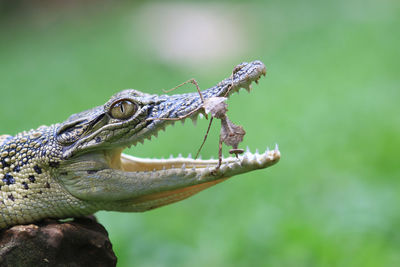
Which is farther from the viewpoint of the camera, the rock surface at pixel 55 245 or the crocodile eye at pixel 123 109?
the crocodile eye at pixel 123 109

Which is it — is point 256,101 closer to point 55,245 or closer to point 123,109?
point 123,109

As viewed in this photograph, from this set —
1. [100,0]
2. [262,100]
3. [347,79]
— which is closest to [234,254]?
[262,100]

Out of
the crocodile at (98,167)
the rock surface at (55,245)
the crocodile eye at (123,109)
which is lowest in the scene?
the rock surface at (55,245)

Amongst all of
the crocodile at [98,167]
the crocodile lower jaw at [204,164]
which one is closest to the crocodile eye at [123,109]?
the crocodile at [98,167]

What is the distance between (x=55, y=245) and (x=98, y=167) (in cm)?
44

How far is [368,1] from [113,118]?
12.3 meters

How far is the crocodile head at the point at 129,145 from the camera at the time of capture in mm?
2438

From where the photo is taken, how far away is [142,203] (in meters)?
2.60

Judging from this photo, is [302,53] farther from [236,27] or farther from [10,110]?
[10,110]

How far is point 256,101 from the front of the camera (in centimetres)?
819

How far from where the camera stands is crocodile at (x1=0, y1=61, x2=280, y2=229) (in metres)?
2.46

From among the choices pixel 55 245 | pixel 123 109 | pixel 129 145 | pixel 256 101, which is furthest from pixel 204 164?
pixel 256 101

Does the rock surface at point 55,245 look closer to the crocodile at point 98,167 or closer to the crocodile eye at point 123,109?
the crocodile at point 98,167

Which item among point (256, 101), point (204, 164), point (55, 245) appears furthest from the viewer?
point (256, 101)
